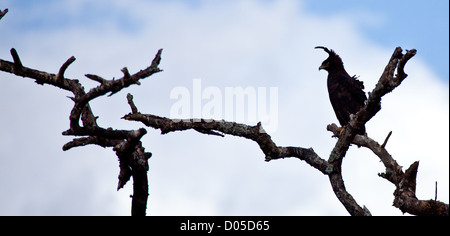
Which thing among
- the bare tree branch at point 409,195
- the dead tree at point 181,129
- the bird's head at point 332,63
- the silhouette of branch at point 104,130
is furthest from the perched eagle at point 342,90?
the silhouette of branch at point 104,130

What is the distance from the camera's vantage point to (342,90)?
41.0 ft

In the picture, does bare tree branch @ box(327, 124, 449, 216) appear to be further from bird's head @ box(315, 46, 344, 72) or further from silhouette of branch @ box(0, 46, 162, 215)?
bird's head @ box(315, 46, 344, 72)

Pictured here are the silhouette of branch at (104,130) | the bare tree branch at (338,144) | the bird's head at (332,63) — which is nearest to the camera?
the silhouette of branch at (104,130)

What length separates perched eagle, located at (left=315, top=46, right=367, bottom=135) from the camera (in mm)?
12234

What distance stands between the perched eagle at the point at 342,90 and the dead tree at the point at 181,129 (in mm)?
3739

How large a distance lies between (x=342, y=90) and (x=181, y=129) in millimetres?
5846

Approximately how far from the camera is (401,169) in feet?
28.1

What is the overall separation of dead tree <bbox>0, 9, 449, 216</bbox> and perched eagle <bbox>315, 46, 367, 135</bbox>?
3739 millimetres

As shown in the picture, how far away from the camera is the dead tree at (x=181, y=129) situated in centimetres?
664

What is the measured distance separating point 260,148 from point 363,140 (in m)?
2.55

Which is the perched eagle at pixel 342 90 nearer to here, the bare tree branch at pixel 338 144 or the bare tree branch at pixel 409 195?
the bare tree branch at pixel 409 195

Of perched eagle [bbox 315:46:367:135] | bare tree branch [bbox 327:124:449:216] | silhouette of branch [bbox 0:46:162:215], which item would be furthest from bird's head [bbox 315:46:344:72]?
silhouette of branch [bbox 0:46:162:215]
